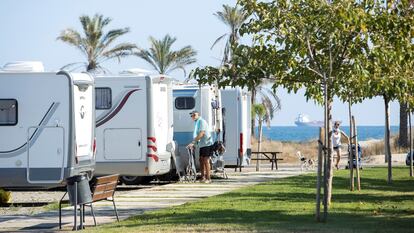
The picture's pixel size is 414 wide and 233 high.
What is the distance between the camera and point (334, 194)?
73.8ft

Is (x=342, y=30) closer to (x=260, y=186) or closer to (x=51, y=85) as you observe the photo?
(x=51, y=85)

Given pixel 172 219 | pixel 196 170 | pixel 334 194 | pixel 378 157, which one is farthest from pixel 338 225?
pixel 378 157

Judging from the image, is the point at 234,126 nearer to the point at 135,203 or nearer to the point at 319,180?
the point at 135,203

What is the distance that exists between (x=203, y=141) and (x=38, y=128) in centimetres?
773

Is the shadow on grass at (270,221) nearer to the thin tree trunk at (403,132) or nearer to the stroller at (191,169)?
the stroller at (191,169)

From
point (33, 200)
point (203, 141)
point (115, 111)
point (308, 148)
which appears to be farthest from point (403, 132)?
point (33, 200)

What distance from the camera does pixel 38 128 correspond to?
827 inches

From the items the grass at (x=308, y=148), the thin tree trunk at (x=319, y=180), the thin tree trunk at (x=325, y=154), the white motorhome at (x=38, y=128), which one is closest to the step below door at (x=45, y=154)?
the white motorhome at (x=38, y=128)

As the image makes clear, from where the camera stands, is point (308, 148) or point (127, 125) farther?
point (308, 148)

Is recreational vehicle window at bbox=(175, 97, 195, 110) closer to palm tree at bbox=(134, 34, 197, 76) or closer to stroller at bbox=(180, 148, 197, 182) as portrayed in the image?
stroller at bbox=(180, 148, 197, 182)

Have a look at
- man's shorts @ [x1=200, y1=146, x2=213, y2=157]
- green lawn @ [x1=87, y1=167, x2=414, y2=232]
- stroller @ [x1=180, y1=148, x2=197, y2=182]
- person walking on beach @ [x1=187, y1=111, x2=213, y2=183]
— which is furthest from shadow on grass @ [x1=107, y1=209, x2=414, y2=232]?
stroller @ [x1=180, y1=148, x2=197, y2=182]

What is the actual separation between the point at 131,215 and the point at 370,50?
487 centimetres

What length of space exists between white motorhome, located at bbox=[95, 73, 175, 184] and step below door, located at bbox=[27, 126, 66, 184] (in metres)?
4.47

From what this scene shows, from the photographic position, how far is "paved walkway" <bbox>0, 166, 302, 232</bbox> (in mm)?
17297
